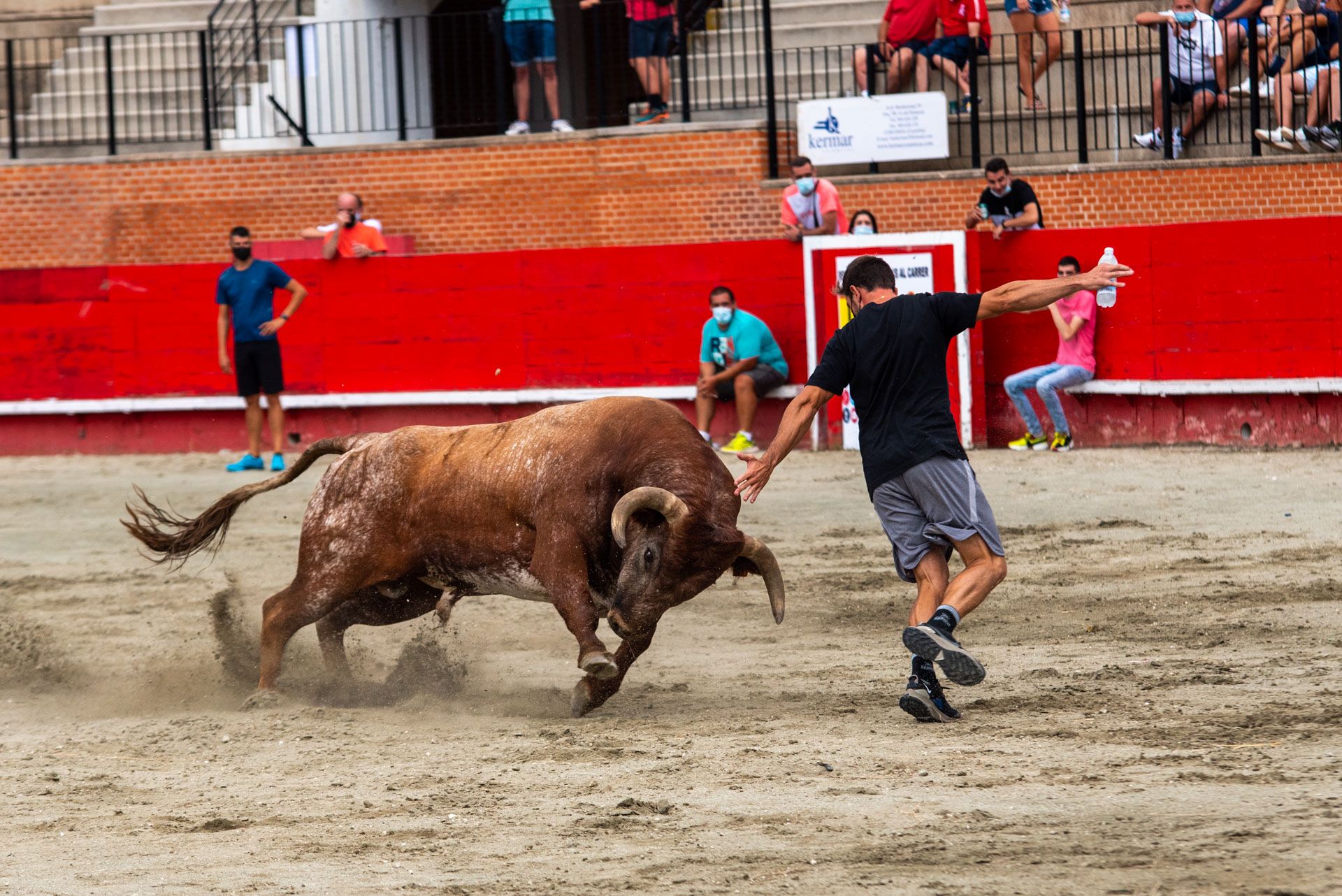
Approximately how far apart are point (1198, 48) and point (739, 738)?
10769mm

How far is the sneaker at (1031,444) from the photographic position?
13195 mm

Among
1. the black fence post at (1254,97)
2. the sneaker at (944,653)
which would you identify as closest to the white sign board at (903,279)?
the black fence post at (1254,97)

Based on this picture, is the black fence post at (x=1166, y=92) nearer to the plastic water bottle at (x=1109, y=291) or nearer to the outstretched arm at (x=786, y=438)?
the plastic water bottle at (x=1109, y=291)

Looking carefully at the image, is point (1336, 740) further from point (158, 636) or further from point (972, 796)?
point (158, 636)

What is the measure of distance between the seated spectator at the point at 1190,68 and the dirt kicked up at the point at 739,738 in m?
5.60

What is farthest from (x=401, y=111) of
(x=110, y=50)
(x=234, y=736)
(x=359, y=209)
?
(x=234, y=736)

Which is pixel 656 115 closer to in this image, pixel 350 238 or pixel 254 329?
pixel 350 238

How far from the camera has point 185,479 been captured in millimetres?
13594

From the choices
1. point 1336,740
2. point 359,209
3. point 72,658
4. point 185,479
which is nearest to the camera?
point 1336,740

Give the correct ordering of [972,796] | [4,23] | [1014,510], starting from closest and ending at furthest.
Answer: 1. [972,796]
2. [1014,510]
3. [4,23]

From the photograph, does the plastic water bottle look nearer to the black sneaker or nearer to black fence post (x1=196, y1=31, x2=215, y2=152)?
the black sneaker

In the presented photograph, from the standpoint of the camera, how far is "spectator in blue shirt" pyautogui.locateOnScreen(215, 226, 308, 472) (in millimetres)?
13586

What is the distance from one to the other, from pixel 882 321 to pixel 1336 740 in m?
2.00

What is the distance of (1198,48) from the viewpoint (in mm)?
14789
